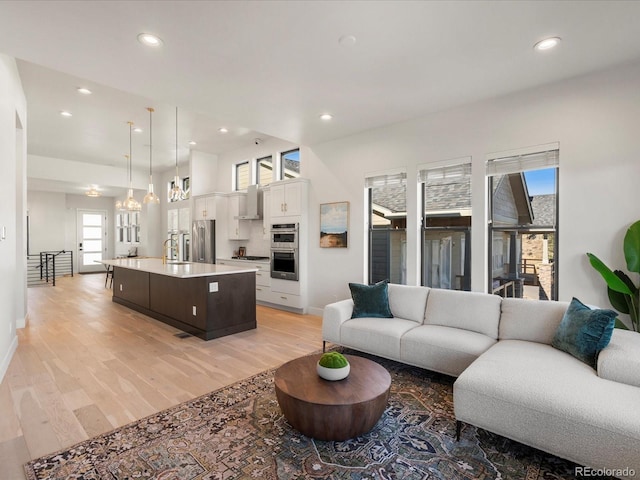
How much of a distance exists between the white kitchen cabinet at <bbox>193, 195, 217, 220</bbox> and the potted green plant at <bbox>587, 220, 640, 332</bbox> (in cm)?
664

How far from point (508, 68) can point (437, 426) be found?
323 centimetres

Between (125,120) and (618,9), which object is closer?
(618,9)

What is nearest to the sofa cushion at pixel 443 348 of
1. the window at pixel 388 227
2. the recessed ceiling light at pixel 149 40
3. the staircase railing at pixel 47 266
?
the window at pixel 388 227

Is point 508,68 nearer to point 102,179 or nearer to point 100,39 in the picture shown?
point 100,39

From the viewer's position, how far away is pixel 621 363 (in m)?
2.01

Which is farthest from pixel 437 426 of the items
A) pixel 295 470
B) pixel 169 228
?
pixel 169 228

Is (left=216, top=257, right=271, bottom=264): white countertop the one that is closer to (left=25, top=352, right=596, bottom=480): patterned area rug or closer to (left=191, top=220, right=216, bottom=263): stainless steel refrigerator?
(left=191, top=220, right=216, bottom=263): stainless steel refrigerator

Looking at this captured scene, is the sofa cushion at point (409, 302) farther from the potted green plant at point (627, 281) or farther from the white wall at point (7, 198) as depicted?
the white wall at point (7, 198)

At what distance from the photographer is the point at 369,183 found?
499cm

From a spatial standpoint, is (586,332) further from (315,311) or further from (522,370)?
(315,311)

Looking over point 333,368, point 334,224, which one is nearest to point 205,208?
point 334,224

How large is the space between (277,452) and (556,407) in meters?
1.61

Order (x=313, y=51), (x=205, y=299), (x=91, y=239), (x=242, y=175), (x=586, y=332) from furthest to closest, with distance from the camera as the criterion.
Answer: (x=91, y=239) → (x=242, y=175) → (x=205, y=299) → (x=313, y=51) → (x=586, y=332)

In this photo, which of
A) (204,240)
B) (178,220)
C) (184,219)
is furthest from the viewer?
(178,220)
